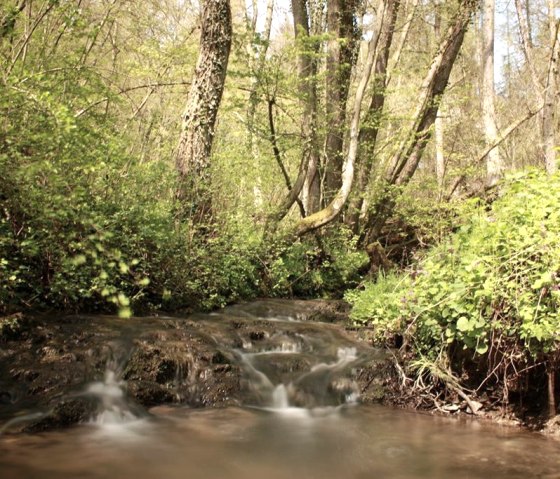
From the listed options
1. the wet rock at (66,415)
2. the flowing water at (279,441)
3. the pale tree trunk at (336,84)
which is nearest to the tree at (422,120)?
the pale tree trunk at (336,84)

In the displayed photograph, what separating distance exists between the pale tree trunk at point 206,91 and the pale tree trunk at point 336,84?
3158 mm

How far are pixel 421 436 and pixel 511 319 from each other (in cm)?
138

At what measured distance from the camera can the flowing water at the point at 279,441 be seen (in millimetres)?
3934

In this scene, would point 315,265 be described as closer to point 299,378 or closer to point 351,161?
point 351,161

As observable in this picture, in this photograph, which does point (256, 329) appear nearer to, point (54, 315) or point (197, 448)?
point (54, 315)

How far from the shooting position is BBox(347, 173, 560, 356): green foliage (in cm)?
467

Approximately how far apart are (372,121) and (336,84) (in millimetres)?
1287

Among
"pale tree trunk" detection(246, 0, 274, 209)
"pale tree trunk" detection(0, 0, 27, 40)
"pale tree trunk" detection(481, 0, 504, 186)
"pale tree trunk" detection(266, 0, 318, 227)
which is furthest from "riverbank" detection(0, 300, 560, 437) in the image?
"pale tree trunk" detection(481, 0, 504, 186)

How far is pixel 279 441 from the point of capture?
4703 millimetres

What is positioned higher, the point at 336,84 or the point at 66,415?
the point at 336,84

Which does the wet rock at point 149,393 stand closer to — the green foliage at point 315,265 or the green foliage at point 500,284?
the green foliage at point 500,284

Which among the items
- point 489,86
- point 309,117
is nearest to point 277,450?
point 309,117

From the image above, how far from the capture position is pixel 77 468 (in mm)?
3779

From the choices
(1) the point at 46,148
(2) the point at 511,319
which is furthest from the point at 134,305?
(2) the point at 511,319
